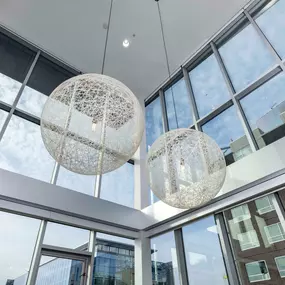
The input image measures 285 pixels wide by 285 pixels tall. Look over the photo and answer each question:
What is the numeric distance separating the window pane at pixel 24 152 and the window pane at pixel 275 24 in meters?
4.46

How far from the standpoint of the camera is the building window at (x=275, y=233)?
3.24m

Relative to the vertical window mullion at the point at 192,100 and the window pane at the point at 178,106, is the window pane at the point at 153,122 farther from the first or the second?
the vertical window mullion at the point at 192,100

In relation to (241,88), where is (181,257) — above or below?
below

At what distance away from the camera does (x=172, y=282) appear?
4.37 metres

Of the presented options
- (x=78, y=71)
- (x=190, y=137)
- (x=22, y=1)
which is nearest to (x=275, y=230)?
(x=190, y=137)

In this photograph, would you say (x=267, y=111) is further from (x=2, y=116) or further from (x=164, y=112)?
(x=2, y=116)

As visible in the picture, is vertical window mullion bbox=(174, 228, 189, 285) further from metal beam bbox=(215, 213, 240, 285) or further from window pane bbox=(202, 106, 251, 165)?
window pane bbox=(202, 106, 251, 165)

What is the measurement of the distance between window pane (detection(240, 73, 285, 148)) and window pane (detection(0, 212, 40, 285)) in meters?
3.81

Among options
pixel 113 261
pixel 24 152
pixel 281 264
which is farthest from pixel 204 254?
pixel 24 152

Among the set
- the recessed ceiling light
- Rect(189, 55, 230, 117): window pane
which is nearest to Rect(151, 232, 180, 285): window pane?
Rect(189, 55, 230, 117): window pane

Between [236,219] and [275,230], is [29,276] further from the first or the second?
[275,230]

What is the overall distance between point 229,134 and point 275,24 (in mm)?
2102

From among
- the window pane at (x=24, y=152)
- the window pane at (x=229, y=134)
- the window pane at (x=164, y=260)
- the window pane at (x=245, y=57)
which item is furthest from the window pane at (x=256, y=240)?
the window pane at (x=24, y=152)

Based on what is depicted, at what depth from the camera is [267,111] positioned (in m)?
4.05
